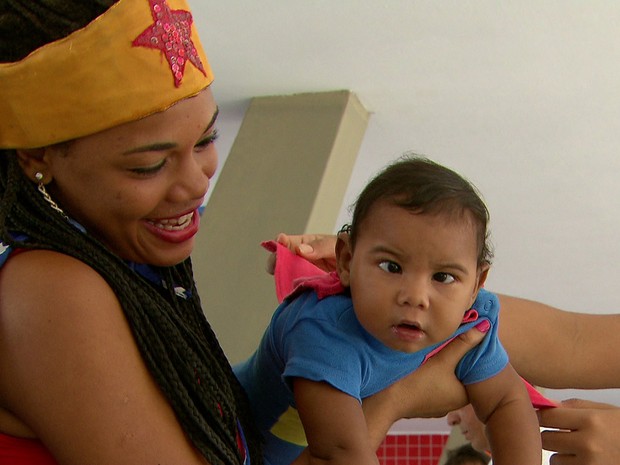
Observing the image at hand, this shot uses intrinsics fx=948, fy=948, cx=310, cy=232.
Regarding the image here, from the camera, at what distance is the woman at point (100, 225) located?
1.12 metres

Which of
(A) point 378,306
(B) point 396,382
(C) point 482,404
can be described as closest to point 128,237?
(A) point 378,306

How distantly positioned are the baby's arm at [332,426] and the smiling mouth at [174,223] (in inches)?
11.8

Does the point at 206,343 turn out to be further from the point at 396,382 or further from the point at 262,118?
the point at 262,118

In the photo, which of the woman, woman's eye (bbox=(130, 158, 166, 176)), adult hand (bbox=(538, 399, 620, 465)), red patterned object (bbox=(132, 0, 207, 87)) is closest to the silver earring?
the woman

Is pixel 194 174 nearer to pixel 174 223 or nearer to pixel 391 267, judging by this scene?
pixel 174 223

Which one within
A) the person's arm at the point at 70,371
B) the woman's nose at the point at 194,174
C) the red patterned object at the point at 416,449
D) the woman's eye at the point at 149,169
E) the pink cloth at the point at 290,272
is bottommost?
the person's arm at the point at 70,371

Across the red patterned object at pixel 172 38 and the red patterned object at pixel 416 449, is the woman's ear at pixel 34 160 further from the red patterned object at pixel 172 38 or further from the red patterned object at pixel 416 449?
the red patterned object at pixel 416 449

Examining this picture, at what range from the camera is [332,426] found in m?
1.38

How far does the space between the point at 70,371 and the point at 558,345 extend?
130 cm

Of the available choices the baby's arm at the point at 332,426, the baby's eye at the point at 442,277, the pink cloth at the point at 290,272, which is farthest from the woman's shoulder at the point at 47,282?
the pink cloth at the point at 290,272

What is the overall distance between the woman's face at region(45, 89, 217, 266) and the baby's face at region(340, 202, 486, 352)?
29 cm

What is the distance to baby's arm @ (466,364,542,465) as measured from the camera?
60.5 inches

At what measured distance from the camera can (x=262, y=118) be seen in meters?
3.89

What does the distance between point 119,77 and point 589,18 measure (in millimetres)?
2376
